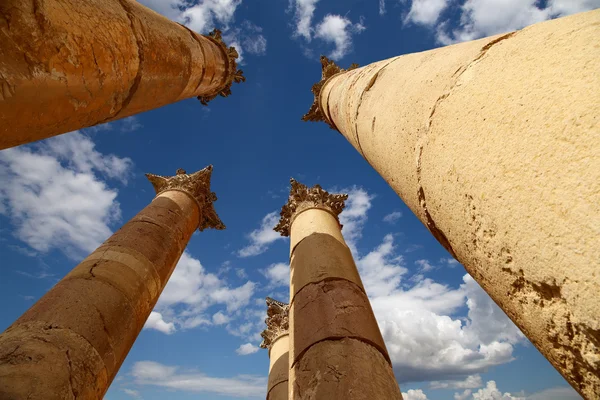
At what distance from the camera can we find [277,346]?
47.2ft

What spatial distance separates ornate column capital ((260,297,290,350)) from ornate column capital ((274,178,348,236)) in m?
5.38

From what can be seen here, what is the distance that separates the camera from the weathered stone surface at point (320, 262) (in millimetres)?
7258

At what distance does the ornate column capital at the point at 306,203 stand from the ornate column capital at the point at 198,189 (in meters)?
2.53

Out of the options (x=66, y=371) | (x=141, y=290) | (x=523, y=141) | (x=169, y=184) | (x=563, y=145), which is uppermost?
(x=169, y=184)

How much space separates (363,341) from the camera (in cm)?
558

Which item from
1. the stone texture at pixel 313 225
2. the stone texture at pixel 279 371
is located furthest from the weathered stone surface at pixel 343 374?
the stone texture at pixel 279 371

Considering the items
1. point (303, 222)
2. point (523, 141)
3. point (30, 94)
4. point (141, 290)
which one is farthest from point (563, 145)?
point (303, 222)

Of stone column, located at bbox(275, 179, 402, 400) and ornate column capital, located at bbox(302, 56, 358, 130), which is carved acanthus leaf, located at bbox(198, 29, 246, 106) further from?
stone column, located at bbox(275, 179, 402, 400)

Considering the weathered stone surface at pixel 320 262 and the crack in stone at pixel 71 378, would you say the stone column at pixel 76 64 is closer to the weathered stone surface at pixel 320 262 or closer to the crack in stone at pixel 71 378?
the crack in stone at pixel 71 378

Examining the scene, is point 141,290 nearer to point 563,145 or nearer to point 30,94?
point 30,94

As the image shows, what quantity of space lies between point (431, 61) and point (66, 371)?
6.72 metres

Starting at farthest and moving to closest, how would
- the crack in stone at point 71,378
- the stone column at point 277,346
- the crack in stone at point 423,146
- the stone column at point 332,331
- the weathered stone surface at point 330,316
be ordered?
the stone column at point 277,346
the weathered stone surface at point 330,316
the crack in stone at point 71,378
the stone column at point 332,331
the crack in stone at point 423,146

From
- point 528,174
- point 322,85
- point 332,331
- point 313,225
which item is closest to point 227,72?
point 322,85

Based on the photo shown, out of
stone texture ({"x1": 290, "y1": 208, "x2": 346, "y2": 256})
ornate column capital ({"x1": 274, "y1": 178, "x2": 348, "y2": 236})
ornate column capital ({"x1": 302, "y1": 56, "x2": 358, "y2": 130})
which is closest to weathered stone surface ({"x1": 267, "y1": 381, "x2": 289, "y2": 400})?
ornate column capital ({"x1": 274, "y1": 178, "x2": 348, "y2": 236})
